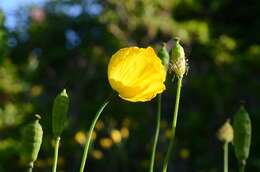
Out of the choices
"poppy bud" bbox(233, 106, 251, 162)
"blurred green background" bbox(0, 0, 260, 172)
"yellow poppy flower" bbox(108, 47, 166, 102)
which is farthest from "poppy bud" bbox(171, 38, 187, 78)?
"blurred green background" bbox(0, 0, 260, 172)

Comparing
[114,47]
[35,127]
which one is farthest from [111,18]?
[35,127]

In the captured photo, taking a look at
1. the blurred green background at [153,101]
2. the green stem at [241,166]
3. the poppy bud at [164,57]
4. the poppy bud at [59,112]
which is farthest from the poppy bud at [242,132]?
the blurred green background at [153,101]

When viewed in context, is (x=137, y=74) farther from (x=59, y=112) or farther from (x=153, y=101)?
(x=153, y=101)

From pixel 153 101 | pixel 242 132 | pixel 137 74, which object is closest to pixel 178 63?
pixel 137 74

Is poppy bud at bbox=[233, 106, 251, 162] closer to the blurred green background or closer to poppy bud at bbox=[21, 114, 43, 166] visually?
poppy bud at bbox=[21, 114, 43, 166]

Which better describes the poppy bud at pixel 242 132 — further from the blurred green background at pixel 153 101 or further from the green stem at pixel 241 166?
the blurred green background at pixel 153 101
